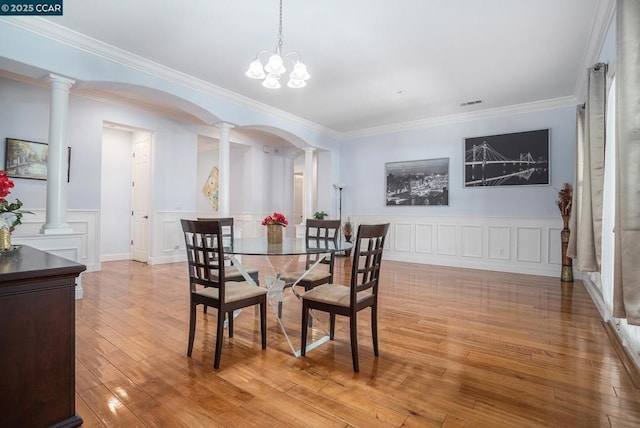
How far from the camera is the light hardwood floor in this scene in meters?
1.66

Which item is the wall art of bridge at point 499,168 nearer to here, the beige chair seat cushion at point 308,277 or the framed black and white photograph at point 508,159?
the framed black and white photograph at point 508,159

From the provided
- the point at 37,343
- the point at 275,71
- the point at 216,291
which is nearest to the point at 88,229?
the point at 216,291

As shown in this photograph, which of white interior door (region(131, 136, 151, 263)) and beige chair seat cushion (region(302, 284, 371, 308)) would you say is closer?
beige chair seat cushion (region(302, 284, 371, 308))

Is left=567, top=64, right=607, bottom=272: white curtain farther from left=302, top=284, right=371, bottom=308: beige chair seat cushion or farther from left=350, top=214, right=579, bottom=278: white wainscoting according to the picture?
left=350, top=214, right=579, bottom=278: white wainscoting

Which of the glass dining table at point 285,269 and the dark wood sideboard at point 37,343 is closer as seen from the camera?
the dark wood sideboard at point 37,343

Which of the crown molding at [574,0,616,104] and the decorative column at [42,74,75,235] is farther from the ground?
the crown molding at [574,0,616,104]

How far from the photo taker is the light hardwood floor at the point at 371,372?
1655 mm

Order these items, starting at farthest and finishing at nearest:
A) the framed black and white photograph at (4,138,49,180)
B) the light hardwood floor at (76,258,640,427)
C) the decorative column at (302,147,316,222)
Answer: the decorative column at (302,147,316,222) → the framed black and white photograph at (4,138,49,180) → the light hardwood floor at (76,258,640,427)

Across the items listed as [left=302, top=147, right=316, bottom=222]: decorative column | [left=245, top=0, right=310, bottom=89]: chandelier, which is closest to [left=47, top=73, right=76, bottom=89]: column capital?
[left=245, top=0, right=310, bottom=89]: chandelier

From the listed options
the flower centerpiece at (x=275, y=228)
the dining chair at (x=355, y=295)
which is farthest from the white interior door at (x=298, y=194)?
the dining chair at (x=355, y=295)

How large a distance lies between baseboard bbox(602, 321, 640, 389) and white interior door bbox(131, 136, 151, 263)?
21.9 feet

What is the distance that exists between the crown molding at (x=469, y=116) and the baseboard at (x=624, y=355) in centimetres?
385

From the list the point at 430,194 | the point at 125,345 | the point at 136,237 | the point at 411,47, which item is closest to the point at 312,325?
the point at 125,345

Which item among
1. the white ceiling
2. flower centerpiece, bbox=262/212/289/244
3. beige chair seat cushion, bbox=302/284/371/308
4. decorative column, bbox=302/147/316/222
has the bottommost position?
beige chair seat cushion, bbox=302/284/371/308
